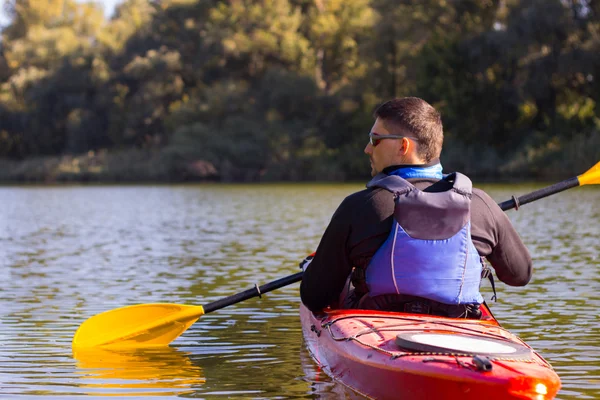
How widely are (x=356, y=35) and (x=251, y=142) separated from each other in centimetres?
857

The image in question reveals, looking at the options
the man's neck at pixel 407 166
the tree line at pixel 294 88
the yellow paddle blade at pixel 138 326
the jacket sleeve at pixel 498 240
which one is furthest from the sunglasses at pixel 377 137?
the tree line at pixel 294 88

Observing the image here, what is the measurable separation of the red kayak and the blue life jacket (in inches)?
6.2

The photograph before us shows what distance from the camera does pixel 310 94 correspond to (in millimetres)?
59719

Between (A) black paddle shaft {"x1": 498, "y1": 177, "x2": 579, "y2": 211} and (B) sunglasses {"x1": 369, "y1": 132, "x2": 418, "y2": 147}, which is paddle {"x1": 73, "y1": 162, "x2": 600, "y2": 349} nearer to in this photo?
(A) black paddle shaft {"x1": 498, "y1": 177, "x2": 579, "y2": 211}

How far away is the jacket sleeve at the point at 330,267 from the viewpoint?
221 inches

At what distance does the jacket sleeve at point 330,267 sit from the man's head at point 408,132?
0.37m

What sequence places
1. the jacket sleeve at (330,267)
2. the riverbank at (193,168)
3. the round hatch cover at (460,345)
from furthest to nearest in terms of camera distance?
1. the riverbank at (193,168)
2. the jacket sleeve at (330,267)
3. the round hatch cover at (460,345)

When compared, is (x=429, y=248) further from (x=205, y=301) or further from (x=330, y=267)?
(x=205, y=301)

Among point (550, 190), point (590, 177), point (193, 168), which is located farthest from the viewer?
point (193, 168)

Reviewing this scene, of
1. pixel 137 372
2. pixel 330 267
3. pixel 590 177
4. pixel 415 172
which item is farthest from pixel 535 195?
pixel 137 372

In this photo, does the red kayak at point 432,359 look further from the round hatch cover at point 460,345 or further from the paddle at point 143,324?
the paddle at point 143,324

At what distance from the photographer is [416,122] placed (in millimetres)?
5637

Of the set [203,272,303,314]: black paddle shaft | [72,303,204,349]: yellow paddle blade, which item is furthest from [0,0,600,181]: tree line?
[203,272,303,314]: black paddle shaft

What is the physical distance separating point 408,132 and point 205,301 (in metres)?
5.67
